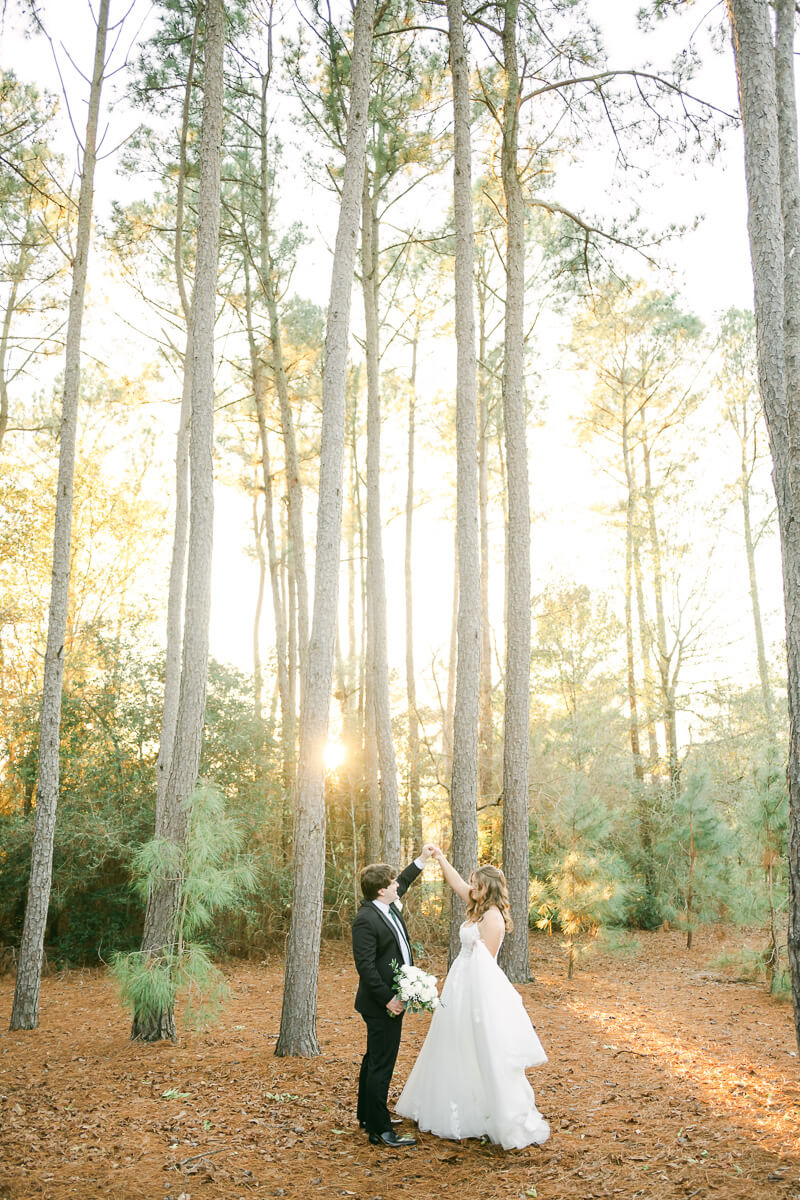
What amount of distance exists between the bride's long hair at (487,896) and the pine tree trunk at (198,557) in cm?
272

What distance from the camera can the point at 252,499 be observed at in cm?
1927

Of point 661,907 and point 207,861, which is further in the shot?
point 661,907

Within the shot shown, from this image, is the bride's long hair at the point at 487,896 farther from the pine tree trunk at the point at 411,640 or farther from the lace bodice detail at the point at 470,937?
the pine tree trunk at the point at 411,640

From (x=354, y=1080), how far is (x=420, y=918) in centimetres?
568

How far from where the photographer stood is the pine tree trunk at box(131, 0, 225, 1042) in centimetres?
645

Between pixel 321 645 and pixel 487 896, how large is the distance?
7.95 ft

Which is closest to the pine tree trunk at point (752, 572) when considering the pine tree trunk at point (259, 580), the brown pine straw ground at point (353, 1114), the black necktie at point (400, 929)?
the brown pine straw ground at point (353, 1114)

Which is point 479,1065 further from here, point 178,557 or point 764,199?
point 178,557

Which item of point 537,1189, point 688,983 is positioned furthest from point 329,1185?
point 688,983

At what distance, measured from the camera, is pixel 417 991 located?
4199mm

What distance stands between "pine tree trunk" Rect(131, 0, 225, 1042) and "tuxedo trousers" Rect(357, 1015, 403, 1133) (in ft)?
8.47

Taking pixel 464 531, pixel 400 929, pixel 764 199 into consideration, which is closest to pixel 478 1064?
pixel 400 929

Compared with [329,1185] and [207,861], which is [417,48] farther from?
[329,1185]

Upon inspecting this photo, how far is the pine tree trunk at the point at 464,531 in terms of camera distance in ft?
26.5
